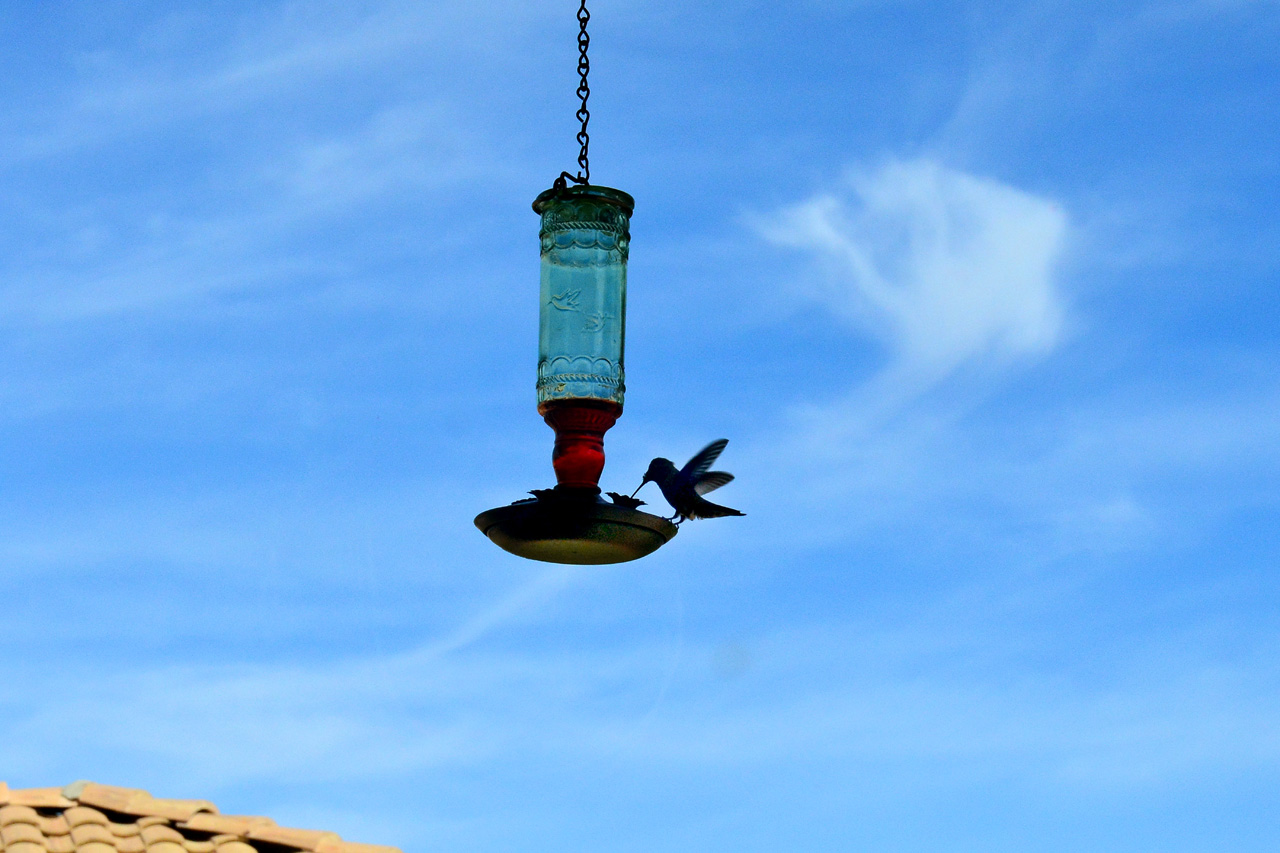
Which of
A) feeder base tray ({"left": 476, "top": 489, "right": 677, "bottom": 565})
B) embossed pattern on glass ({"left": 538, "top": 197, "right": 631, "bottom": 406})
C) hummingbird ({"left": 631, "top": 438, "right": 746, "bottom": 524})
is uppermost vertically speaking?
embossed pattern on glass ({"left": 538, "top": 197, "right": 631, "bottom": 406})

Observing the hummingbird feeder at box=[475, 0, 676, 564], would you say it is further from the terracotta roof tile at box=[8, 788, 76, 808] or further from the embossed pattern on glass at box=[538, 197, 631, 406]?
the terracotta roof tile at box=[8, 788, 76, 808]

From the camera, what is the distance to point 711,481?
9.30 meters

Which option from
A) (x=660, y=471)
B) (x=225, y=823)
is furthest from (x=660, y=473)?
(x=225, y=823)

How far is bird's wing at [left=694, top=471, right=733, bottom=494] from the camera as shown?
9273 millimetres

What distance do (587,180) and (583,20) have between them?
747 mm

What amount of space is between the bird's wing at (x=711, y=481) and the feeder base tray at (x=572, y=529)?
1.99ft

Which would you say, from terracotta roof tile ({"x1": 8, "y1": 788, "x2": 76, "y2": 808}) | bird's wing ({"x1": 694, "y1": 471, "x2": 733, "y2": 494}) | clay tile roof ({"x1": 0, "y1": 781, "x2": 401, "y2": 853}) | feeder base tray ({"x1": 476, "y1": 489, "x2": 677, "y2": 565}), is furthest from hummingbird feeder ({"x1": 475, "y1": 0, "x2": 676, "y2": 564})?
terracotta roof tile ({"x1": 8, "y1": 788, "x2": 76, "y2": 808})

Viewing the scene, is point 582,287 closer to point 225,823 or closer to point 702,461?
point 702,461

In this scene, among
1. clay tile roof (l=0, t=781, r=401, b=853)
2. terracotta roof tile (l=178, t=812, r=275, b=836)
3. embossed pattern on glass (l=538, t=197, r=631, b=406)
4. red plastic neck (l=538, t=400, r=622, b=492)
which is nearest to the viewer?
red plastic neck (l=538, t=400, r=622, b=492)

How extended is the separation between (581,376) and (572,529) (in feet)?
3.02

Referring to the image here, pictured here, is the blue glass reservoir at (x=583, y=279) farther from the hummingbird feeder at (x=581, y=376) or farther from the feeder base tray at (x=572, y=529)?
the feeder base tray at (x=572, y=529)

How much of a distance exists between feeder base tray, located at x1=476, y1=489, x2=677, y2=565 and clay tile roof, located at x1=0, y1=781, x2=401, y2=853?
1.66 meters

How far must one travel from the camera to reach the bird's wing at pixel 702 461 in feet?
30.4

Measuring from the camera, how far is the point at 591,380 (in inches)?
357
